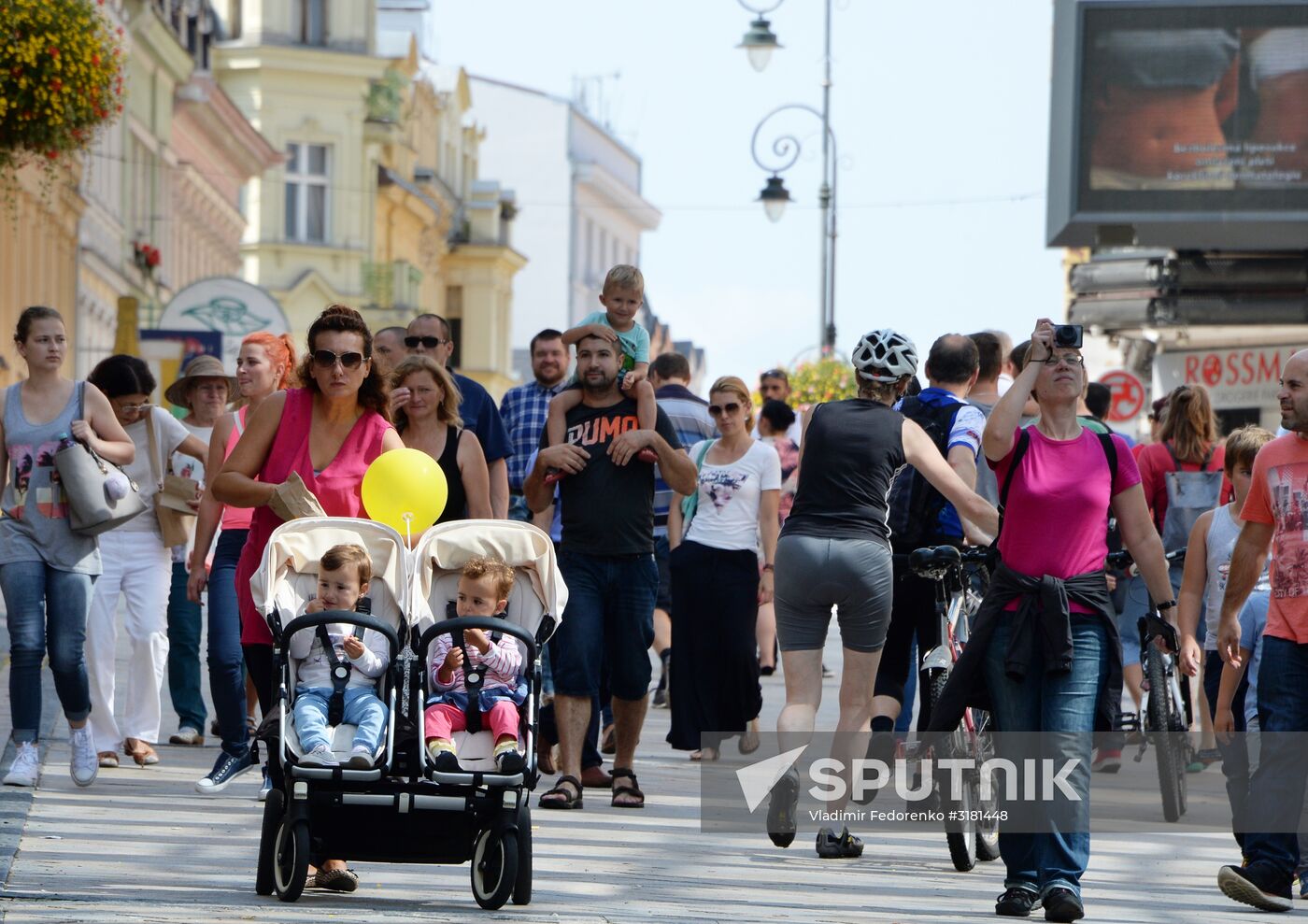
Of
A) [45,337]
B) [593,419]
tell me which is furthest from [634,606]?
[45,337]

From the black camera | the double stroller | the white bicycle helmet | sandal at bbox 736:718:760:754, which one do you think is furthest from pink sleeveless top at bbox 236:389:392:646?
sandal at bbox 736:718:760:754

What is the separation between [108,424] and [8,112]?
11.9 meters

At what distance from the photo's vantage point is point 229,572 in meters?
11.7

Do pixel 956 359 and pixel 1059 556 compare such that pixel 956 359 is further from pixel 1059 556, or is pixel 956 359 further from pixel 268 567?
pixel 268 567

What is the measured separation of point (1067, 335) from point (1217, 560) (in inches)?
126

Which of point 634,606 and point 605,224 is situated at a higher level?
point 605,224

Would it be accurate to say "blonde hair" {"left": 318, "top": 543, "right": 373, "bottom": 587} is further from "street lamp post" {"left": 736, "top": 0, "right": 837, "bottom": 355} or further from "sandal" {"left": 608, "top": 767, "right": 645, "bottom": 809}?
"street lamp post" {"left": 736, "top": 0, "right": 837, "bottom": 355}

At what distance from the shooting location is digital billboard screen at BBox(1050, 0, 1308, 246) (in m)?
28.4

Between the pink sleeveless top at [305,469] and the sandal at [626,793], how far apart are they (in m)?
2.48

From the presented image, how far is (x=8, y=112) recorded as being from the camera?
22609 mm

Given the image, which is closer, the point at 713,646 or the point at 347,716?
the point at 347,716

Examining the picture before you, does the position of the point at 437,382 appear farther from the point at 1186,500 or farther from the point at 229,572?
the point at 1186,500

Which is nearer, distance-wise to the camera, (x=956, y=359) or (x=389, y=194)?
(x=956, y=359)

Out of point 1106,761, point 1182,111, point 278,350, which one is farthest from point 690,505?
point 1182,111
